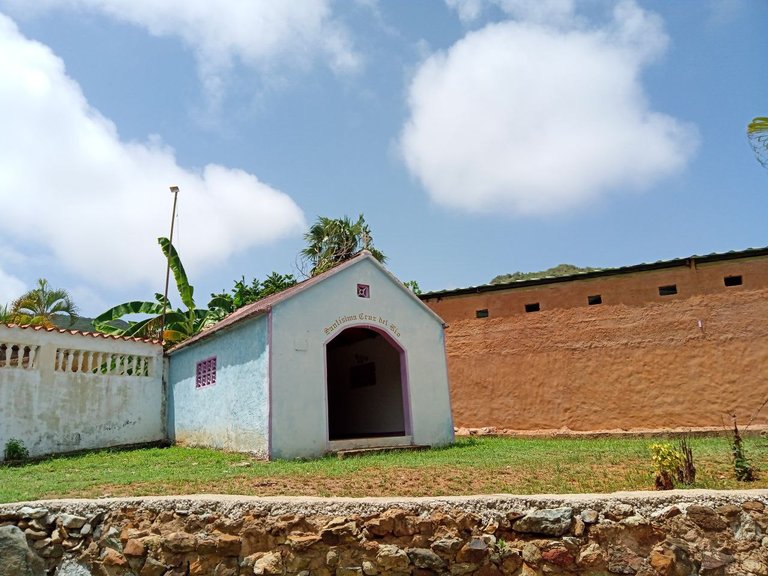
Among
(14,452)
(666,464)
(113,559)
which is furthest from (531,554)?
(14,452)

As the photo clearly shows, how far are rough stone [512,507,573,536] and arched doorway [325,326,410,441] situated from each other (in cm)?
952

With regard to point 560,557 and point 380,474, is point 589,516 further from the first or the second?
point 380,474

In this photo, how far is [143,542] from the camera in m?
6.61

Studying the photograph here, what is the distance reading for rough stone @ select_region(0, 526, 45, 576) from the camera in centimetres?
670

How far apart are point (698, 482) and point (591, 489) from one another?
1.22 m

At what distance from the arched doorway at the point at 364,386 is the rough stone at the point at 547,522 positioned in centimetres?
952

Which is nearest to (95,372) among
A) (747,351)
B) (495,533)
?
(495,533)

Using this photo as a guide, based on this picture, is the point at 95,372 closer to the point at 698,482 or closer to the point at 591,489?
the point at 591,489

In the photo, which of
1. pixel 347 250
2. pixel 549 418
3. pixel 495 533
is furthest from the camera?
pixel 347 250

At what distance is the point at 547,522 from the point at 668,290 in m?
11.9

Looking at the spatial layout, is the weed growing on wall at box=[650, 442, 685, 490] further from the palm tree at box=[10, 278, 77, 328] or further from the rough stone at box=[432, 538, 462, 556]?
the palm tree at box=[10, 278, 77, 328]

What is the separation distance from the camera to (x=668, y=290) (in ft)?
51.6

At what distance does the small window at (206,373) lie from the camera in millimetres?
13328

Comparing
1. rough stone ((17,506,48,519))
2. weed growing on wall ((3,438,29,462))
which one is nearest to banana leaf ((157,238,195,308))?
weed growing on wall ((3,438,29,462))
